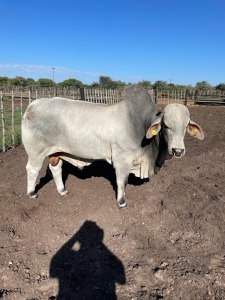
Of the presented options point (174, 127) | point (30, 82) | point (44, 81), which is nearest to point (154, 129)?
point (174, 127)

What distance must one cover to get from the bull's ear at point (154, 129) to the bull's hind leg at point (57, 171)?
1.77 m

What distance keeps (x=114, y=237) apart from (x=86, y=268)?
72 cm

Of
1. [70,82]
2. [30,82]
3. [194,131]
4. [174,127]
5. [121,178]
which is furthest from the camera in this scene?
[30,82]

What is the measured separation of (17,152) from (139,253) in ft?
16.6

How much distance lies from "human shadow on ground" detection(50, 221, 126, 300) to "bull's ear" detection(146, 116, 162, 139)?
149 centimetres

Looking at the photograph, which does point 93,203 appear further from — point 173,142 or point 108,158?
point 173,142

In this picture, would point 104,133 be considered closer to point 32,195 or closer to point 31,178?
point 31,178

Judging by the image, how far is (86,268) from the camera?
3.85 m

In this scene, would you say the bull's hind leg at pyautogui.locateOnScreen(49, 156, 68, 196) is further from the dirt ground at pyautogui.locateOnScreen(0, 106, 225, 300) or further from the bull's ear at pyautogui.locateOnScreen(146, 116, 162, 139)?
the bull's ear at pyautogui.locateOnScreen(146, 116, 162, 139)

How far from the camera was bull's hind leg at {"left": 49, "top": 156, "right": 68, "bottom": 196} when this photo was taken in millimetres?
5426

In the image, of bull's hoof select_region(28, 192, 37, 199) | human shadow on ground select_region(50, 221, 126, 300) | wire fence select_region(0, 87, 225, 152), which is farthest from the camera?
wire fence select_region(0, 87, 225, 152)

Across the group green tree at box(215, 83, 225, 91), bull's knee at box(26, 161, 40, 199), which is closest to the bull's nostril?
bull's knee at box(26, 161, 40, 199)

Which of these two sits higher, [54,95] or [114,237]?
[54,95]

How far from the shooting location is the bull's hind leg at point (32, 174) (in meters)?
5.20
